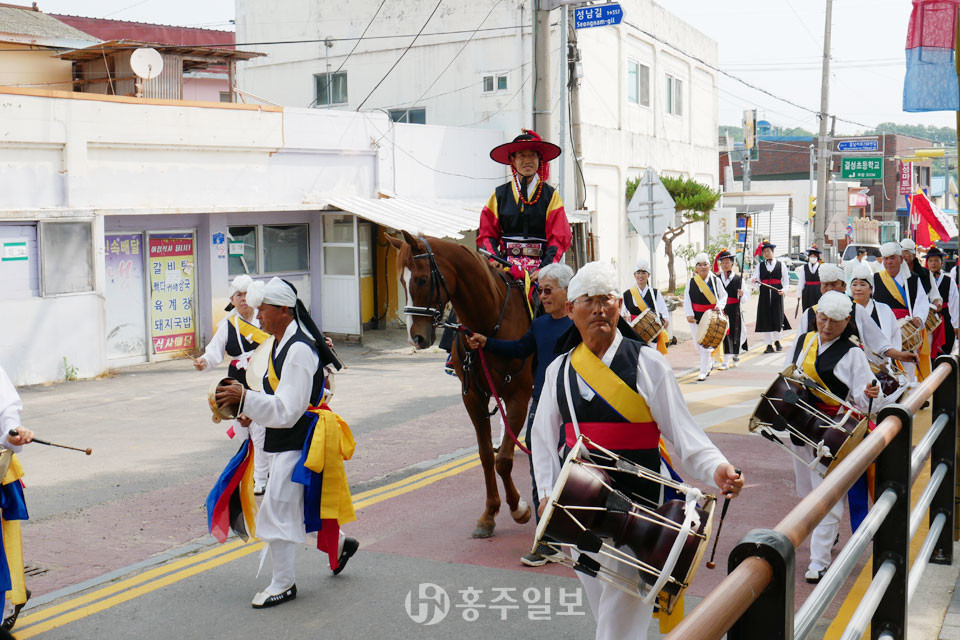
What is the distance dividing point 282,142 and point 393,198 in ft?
10.3

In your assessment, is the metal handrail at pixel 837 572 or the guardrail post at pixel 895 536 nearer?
the metal handrail at pixel 837 572

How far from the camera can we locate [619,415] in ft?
14.7

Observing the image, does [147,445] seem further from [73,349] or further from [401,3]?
[401,3]

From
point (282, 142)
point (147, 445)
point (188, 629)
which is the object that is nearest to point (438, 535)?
point (188, 629)

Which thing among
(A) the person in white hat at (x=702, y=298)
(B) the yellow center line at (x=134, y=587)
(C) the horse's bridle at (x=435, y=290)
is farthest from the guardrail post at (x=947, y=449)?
(A) the person in white hat at (x=702, y=298)

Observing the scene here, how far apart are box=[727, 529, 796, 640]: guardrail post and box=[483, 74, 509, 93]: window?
2414 centimetres

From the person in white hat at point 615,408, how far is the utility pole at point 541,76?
10.5 metres

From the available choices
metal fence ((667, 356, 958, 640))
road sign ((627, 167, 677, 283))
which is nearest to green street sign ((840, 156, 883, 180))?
road sign ((627, 167, 677, 283))

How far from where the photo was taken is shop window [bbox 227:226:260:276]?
789 inches

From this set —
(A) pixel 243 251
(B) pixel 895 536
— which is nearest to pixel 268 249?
(A) pixel 243 251

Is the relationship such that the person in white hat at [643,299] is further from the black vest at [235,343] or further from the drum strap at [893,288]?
the black vest at [235,343]

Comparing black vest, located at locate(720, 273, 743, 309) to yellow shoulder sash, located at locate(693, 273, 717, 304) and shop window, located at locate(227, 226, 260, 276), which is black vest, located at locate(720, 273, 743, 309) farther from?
shop window, located at locate(227, 226, 260, 276)

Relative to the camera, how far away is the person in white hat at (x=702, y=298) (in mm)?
16797

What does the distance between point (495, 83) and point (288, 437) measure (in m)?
20.6
